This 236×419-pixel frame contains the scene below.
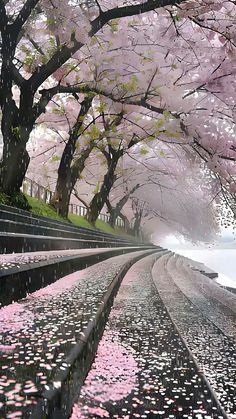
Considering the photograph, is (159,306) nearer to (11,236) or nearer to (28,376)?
(11,236)

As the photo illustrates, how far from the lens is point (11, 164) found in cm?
894

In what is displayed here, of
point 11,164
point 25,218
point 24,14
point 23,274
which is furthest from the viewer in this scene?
point 11,164

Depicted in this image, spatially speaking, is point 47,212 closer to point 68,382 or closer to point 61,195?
point 61,195

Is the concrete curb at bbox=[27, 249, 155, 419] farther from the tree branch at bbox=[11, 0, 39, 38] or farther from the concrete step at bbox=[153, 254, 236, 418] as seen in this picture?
the tree branch at bbox=[11, 0, 39, 38]

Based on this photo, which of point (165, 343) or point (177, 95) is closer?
point (165, 343)

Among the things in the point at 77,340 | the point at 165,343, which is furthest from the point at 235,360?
the point at 77,340

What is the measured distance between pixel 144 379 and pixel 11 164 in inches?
296

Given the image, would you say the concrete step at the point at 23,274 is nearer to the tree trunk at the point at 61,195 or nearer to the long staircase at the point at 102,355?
the long staircase at the point at 102,355

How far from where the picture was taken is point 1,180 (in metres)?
8.98

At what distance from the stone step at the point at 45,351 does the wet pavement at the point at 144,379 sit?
0.30ft

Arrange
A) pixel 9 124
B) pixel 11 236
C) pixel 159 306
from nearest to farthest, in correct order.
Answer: pixel 159 306, pixel 11 236, pixel 9 124

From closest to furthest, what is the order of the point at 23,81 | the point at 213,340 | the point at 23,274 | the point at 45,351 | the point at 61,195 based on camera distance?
the point at 45,351 < the point at 213,340 < the point at 23,274 < the point at 23,81 < the point at 61,195

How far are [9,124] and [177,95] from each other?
5.59 m

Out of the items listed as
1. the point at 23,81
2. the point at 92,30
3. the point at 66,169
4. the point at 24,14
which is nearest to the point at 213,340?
the point at 92,30
